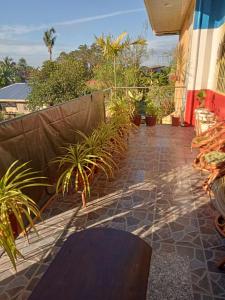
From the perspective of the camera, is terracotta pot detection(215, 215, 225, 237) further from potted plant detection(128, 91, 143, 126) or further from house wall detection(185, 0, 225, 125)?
potted plant detection(128, 91, 143, 126)

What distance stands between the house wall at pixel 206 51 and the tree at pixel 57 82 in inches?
419

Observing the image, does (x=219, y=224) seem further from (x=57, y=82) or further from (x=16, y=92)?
(x=16, y=92)

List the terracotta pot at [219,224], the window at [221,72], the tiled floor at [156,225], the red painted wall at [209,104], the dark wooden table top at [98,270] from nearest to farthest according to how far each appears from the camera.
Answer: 1. the dark wooden table top at [98,270]
2. the tiled floor at [156,225]
3. the terracotta pot at [219,224]
4. the red painted wall at [209,104]
5. the window at [221,72]

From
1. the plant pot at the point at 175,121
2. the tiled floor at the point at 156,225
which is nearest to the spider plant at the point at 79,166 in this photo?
the tiled floor at the point at 156,225

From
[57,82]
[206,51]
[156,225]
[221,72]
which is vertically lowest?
[156,225]

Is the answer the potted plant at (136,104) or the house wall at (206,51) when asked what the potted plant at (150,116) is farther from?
the house wall at (206,51)

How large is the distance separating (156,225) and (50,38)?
40.2m

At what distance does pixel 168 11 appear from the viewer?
6.85 meters

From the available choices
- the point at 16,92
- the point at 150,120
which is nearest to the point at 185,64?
the point at 150,120

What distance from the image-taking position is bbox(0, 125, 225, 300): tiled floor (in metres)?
1.72

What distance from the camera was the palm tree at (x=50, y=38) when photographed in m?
35.7

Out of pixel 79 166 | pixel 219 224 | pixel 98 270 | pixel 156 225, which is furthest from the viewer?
pixel 79 166

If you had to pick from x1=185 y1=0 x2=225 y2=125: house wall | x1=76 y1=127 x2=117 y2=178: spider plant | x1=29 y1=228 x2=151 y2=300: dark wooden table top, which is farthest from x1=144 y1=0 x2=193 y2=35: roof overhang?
x1=29 y1=228 x2=151 y2=300: dark wooden table top

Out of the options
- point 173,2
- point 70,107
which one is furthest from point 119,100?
point 173,2
